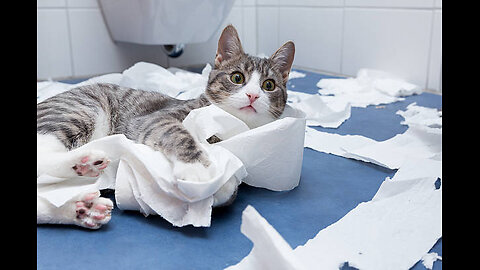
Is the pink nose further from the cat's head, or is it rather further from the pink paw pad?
the pink paw pad

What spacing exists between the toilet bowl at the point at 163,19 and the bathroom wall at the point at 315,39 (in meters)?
0.16

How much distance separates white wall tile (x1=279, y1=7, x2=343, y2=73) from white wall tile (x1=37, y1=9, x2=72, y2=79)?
1.29 meters

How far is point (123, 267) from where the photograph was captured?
0.70m

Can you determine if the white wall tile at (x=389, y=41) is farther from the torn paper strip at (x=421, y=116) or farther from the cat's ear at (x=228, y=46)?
the cat's ear at (x=228, y=46)

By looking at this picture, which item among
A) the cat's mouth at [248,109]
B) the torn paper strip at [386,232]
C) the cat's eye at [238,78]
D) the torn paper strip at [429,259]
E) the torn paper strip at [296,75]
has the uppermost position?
the cat's eye at [238,78]

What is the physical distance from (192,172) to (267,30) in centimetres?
221

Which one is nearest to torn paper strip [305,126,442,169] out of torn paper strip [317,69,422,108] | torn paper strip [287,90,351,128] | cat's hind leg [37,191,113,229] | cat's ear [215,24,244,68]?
torn paper strip [287,90,351,128]

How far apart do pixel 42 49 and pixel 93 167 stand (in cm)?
167

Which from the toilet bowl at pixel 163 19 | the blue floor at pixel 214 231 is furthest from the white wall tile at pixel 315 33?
the blue floor at pixel 214 231

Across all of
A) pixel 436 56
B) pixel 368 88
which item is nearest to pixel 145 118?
pixel 368 88

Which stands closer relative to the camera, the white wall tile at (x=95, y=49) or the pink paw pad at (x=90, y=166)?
the pink paw pad at (x=90, y=166)

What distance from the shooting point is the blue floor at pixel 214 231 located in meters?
0.73

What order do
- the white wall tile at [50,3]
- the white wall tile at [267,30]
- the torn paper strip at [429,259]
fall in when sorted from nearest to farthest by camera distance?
1. the torn paper strip at [429,259]
2. the white wall tile at [50,3]
3. the white wall tile at [267,30]

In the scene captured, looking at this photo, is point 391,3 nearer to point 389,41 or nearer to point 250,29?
point 389,41
